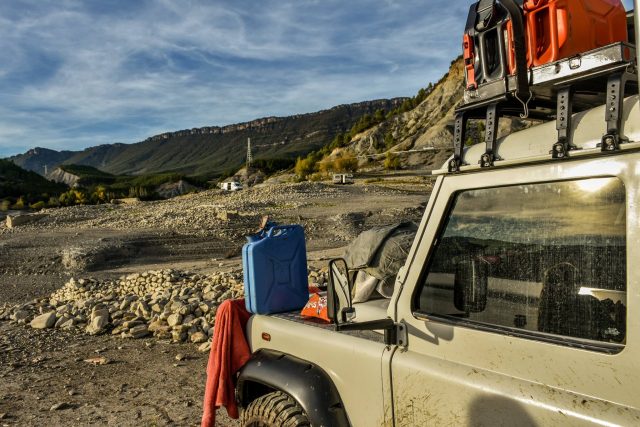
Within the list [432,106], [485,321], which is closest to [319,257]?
[485,321]

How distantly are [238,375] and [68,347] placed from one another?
6637 millimetres

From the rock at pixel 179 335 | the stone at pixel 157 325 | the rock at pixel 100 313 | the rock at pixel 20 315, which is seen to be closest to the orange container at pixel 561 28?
the rock at pixel 179 335

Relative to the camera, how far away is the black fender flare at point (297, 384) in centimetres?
257

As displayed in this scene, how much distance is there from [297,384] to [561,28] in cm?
198

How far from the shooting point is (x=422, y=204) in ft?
100

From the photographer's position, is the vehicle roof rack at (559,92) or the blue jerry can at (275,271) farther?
the blue jerry can at (275,271)

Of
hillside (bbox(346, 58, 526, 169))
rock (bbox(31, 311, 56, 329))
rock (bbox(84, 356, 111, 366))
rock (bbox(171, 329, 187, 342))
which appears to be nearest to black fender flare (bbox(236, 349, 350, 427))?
rock (bbox(84, 356, 111, 366))

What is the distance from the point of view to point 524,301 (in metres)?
2.06

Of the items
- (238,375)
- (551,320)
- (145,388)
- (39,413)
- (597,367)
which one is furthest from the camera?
(145,388)

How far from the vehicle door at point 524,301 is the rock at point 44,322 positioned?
9.47 meters

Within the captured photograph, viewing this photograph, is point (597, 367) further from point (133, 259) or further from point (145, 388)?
point (133, 259)

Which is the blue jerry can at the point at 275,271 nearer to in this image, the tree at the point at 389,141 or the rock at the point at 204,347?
the rock at the point at 204,347

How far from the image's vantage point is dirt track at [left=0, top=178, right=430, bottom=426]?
618 centimetres

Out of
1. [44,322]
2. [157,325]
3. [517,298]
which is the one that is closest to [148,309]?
[157,325]
